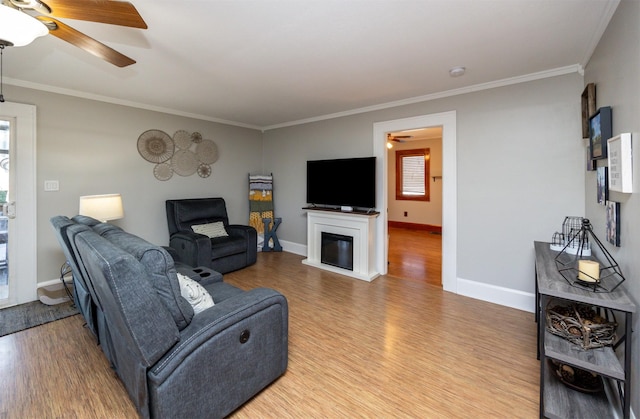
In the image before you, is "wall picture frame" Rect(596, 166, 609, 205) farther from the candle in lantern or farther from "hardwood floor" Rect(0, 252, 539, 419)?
"hardwood floor" Rect(0, 252, 539, 419)

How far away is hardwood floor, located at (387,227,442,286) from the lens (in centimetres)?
420

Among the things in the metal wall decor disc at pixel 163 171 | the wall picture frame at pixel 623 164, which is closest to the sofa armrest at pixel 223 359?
the wall picture frame at pixel 623 164

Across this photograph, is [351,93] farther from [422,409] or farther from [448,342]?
[422,409]

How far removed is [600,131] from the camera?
1.97 metres

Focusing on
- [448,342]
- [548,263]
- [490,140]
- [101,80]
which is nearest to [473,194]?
[490,140]

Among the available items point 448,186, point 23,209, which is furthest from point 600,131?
point 23,209

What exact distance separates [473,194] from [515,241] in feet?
2.10

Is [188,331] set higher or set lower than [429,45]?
lower

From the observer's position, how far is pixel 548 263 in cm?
206

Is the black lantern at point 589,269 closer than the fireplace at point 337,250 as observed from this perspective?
Yes

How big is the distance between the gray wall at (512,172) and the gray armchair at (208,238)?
2903 mm

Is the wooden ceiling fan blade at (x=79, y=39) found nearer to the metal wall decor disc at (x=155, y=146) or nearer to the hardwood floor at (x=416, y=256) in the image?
the metal wall decor disc at (x=155, y=146)

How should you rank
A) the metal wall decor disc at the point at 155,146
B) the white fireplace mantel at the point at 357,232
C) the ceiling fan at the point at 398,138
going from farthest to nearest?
the ceiling fan at the point at 398,138 < the metal wall decor disc at the point at 155,146 < the white fireplace mantel at the point at 357,232

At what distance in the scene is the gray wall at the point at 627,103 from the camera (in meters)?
1.46
